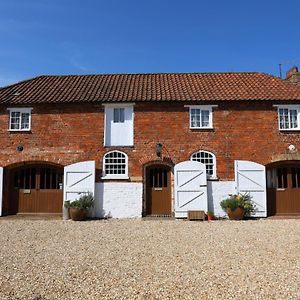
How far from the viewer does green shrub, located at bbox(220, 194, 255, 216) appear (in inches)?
591

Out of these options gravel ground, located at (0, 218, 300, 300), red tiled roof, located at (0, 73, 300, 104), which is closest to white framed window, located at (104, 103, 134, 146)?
red tiled roof, located at (0, 73, 300, 104)

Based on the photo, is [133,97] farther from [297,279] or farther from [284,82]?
[297,279]

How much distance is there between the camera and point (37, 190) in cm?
1639

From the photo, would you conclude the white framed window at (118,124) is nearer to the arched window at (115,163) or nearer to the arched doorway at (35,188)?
the arched window at (115,163)

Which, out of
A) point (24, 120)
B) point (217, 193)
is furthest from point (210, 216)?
point (24, 120)

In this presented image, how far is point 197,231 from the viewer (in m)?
11.8

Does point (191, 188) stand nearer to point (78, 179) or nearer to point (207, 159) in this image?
point (207, 159)

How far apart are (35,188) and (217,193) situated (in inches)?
340

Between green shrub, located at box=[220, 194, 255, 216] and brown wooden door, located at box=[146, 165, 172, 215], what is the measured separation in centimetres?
254

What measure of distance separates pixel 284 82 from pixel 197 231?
10.4 meters

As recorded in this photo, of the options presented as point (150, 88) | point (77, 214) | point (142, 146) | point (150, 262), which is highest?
point (150, 88)

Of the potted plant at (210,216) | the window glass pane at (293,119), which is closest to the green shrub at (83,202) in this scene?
the potted plant at (210,216)

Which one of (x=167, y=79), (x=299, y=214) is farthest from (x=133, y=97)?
(x=299, y=214)

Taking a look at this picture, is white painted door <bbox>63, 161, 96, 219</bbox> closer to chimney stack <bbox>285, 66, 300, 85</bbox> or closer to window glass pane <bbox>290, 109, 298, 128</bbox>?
window glass pane <bbox>290, 109, 298, 128</bbox>
